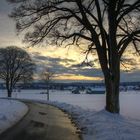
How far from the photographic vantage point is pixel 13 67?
306 ft

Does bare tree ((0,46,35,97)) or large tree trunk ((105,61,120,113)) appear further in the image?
bare tree ((0,46,35,97))

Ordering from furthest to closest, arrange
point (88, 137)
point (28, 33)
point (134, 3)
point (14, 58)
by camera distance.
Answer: point (14, 58) < point (28, 33) < point (134, 3) < point (88, 137)

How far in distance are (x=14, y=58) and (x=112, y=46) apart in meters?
69.5

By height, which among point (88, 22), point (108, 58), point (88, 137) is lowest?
point (88, 137)

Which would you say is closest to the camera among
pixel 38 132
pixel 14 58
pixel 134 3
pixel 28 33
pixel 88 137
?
pixel 88 137

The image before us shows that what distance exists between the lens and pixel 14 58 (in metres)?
94.6

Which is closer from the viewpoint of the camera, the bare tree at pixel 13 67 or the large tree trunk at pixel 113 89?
the large tree trunk at pixel 113 89

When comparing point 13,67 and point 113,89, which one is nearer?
point 113,89

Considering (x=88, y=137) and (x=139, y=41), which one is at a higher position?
(x=139, y=41)

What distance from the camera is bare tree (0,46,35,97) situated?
93188mm

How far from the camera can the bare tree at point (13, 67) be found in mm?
93188

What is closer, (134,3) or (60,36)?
(134,3)

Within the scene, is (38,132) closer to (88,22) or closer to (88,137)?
(88,137)

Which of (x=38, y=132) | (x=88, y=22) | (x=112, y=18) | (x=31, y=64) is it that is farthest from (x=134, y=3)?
(x=31, y=64)
